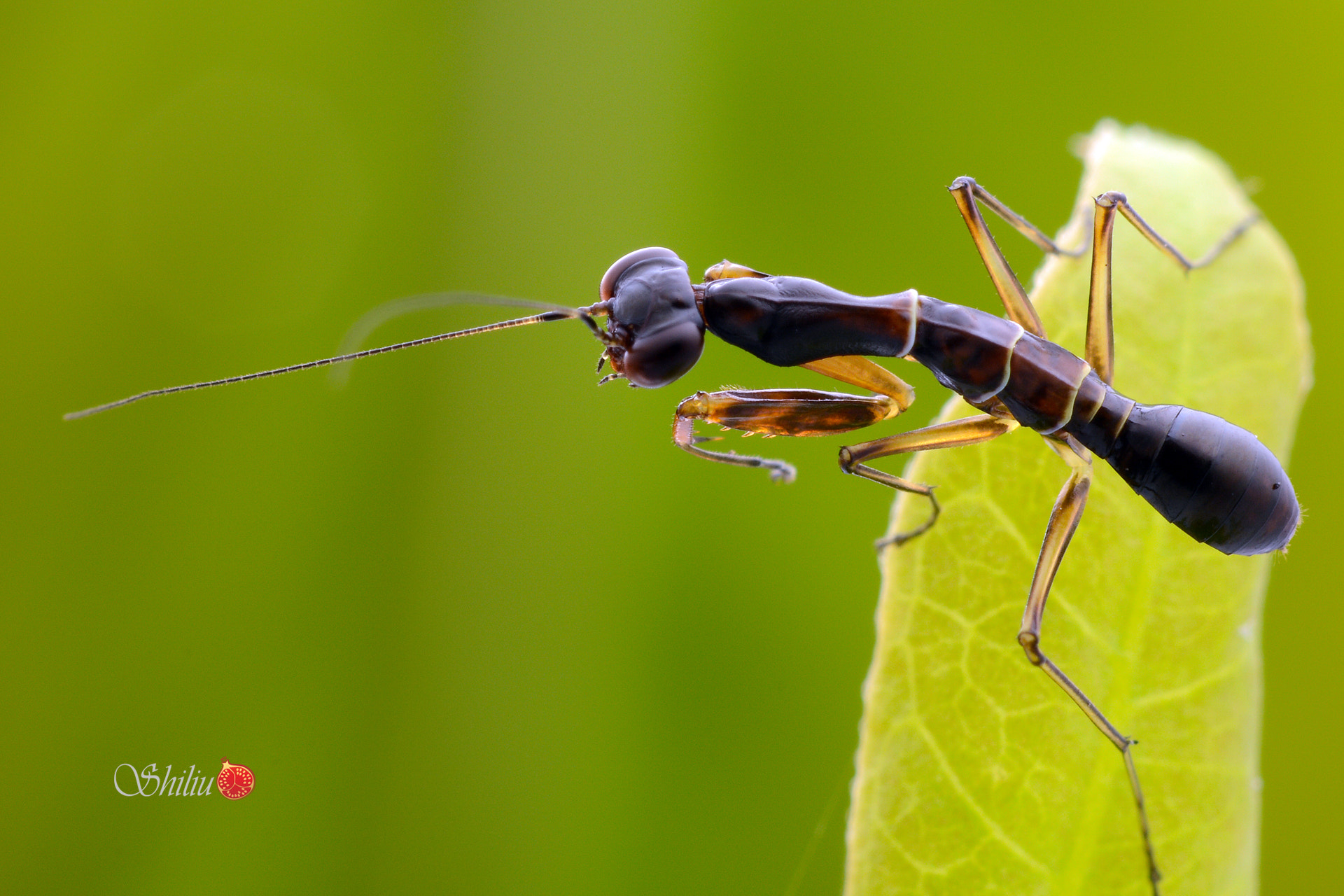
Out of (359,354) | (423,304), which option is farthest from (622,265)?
(359,354)

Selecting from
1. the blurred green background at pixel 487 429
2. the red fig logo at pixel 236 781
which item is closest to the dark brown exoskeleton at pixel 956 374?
the blurred green background at pixel 487 429

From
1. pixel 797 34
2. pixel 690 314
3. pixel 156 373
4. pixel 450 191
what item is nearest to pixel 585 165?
pixel 450 191

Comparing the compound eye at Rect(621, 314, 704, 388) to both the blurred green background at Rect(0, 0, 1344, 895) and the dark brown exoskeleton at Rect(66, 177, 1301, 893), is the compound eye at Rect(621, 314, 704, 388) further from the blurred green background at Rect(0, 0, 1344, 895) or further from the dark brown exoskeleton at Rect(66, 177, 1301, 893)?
the blurred green background at Rect(0, 0, 1344, 895)

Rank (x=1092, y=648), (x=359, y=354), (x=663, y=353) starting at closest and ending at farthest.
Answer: (x=1092, y=648) < (x=359, y=354) < (x=663, y=353)

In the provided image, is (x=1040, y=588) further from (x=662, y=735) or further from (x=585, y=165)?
(x=585, y=165)

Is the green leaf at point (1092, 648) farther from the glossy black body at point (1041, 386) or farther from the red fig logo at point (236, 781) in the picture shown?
the red fig logo at point (236, 781)

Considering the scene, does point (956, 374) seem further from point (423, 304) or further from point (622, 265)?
point (423, 304)

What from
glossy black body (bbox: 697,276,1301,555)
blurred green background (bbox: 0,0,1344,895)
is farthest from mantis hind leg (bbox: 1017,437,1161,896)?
blurred green background (bbox: 0,0,1344,895)

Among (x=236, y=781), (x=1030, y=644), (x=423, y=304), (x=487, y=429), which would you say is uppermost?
(x=423, y=304)
